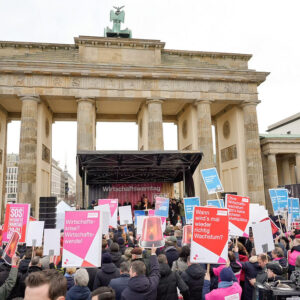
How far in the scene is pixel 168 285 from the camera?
4.57 metres

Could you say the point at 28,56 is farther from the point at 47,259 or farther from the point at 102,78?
the point at 47,259

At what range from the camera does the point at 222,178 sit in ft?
112

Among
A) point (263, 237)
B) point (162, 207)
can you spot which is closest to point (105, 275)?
point (263, 237)

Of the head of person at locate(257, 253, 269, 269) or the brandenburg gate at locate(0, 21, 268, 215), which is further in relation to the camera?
the brandenburg gate at locate(0, 21, 268, 215)

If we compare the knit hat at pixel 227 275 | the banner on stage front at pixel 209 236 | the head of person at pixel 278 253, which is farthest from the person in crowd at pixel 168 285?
the head of person at pixel 278 253

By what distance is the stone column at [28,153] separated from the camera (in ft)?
82.0

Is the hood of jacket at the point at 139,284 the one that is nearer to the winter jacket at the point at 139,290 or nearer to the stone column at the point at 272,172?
the winter jacket at the point at 139,290

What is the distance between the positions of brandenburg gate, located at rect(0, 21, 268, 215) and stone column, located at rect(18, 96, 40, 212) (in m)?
0.08

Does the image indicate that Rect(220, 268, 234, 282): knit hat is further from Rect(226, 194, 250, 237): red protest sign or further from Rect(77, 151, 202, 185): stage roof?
Rect(77, 151, 202, 185): stage roof

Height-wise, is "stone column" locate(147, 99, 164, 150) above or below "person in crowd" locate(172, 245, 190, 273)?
above

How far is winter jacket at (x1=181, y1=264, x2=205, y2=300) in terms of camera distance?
4.83m

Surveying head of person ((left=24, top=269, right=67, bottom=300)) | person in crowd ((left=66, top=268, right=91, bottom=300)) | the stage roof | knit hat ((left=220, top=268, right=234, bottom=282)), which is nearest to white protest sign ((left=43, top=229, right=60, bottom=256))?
person in crowd ((left=66, top=268, right=91, bottom=300))

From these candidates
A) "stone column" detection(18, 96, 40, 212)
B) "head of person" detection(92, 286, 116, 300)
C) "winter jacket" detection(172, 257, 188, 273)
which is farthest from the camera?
"stone column" detection(18, 96, 40, 212)

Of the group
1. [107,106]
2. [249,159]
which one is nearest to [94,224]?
[249,159]
